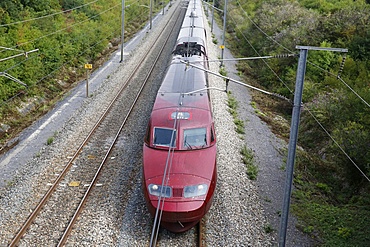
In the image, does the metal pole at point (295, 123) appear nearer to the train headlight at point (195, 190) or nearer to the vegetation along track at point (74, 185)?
the train headlight at point (195, 190)

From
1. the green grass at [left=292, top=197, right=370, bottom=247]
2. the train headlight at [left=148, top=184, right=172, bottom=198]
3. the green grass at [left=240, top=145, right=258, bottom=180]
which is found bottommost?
the green grass at [left=292, top=197, right=370, bottom=247]

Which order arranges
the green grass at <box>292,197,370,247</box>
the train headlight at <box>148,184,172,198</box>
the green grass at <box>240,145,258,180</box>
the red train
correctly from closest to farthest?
1. the red train
2. the train headlight at <box>148,184,172,198</box>
3. the green grass at <box>292,197,370,247</box>
4. the green grass at <box>240,145,258,180</box>

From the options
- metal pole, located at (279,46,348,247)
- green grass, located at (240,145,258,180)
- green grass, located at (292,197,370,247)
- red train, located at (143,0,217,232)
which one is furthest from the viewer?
green grass, located at (240,145,258,180)

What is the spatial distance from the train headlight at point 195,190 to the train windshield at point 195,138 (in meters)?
1.54

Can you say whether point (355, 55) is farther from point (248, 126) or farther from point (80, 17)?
point (80, 17)

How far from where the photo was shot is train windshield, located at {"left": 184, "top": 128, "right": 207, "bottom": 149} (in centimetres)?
1155

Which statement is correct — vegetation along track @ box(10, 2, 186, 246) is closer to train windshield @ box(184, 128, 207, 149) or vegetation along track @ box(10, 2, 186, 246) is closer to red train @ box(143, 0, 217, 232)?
red train @ box(143, 0, 217, 232)

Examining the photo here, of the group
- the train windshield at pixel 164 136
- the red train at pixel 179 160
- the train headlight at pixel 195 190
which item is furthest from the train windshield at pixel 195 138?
the train headlight at pixel 195 190

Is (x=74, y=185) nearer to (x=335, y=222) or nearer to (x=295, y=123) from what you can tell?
(x=295, y=123)

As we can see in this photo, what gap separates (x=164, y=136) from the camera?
11.8 m

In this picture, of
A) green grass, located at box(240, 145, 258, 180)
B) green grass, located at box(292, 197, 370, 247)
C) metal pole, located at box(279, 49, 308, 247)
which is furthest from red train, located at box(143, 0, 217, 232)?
green grass, located at box(292, 197, 370, 247)

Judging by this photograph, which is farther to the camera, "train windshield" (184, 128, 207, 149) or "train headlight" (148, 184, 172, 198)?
"train windshield" (184, 128, 207, 149)

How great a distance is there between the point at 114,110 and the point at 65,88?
719 centimetres

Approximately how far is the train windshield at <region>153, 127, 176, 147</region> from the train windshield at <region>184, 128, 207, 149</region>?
0.37 meters
